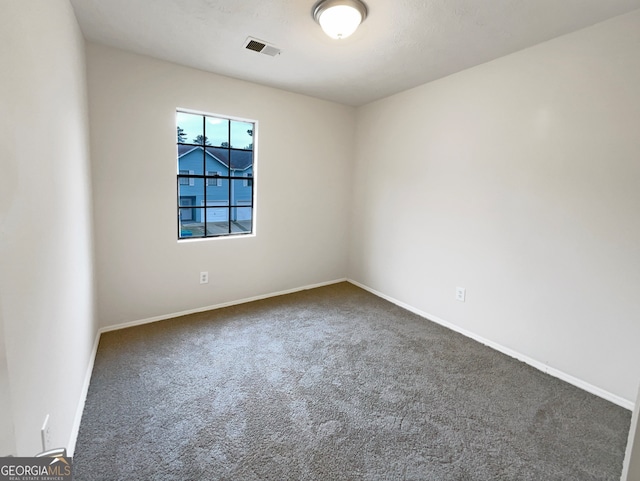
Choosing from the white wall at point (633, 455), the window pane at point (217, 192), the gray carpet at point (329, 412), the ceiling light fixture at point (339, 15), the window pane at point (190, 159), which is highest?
the ceiling light fixture at point (339, 15)

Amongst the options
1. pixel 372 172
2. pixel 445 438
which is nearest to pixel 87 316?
pixel 445 438

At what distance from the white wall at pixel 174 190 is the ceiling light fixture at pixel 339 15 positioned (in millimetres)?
1623

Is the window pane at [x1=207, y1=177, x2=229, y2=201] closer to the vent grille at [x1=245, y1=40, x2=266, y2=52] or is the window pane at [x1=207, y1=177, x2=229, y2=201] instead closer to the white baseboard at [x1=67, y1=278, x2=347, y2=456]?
the white baseboard at [x1=67, y1=278, x2=347, y2=456]

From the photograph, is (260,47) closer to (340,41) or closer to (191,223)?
(340,41)

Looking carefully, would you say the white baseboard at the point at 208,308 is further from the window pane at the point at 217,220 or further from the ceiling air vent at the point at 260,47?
the ceiling air vent at the point at 260,47

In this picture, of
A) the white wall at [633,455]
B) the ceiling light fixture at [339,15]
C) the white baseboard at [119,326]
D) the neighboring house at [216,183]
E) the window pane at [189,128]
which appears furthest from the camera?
the neighboring house at [216,183]

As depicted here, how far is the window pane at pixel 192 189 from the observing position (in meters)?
3.26

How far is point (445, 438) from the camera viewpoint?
5.83ft

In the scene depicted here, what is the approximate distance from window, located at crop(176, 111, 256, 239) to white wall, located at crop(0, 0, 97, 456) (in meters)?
1.15

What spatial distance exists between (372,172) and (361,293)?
1.60 metres

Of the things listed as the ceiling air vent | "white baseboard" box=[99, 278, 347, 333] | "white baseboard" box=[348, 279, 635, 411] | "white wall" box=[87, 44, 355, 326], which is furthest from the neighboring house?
"white baseboard" box=[348, 279, 635, 411]

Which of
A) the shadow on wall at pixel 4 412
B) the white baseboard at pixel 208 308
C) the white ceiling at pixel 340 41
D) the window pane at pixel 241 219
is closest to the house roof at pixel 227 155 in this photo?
the window pane at pixel 241 219

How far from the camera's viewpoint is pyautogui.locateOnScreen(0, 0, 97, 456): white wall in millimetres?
976

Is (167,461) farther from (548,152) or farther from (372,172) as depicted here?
(372,172)
